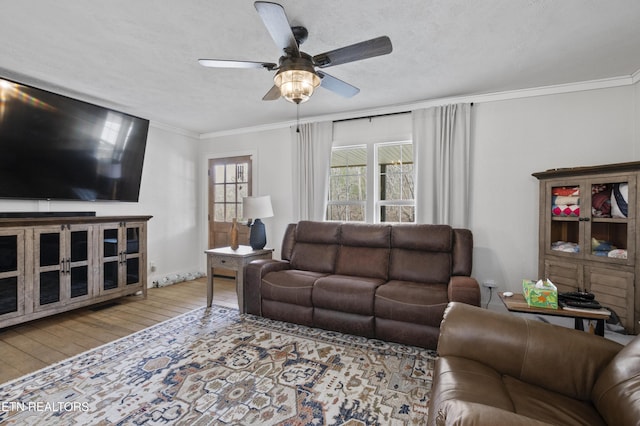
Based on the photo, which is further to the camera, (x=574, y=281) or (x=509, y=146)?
(x=509, y=146)

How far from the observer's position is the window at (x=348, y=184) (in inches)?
161

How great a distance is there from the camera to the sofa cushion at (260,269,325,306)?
2.94 metres

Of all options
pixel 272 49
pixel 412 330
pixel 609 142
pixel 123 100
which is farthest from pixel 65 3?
pixel 609 142

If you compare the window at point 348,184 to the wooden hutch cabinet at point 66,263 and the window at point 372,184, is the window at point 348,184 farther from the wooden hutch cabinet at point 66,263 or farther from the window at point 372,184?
the wooden hutch cabinet at point 66,263

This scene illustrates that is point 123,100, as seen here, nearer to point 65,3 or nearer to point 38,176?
point 38,176

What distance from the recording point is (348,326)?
9.09 feet

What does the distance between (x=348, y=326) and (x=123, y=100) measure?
3.57 metres

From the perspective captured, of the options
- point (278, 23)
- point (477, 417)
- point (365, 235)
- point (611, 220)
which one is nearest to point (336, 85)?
point (278, 23)

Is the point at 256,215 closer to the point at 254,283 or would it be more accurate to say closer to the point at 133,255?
the point at 254,283

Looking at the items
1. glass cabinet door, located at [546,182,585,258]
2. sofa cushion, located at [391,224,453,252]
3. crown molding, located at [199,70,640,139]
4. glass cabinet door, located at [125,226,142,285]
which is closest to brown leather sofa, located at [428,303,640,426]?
sofa cushion, located at [391,224,453,252]

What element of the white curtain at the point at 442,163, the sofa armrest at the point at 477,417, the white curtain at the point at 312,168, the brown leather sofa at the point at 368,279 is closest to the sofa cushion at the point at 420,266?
the brown leather sofa at the point at 368,279

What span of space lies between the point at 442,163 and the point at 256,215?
7.67ft

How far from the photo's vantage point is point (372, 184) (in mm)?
4008

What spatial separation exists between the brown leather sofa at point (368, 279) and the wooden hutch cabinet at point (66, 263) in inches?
65.6
